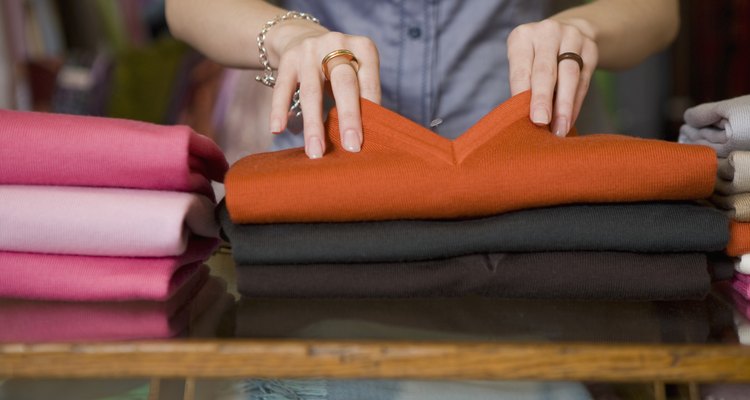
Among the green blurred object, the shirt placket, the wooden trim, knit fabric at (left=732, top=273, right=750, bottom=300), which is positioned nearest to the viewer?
the wooden trim

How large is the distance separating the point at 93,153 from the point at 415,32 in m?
0.37

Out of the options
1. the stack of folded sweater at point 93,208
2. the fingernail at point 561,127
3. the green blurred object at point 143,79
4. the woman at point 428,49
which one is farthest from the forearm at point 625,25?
the green blurred object at point 143,79

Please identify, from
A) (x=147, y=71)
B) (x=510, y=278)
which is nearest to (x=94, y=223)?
(x=510, y=278)

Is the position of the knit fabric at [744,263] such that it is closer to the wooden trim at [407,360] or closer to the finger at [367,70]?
the wooden trim at [407,360]

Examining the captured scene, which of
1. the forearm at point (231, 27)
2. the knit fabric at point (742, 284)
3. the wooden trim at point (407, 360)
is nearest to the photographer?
the wooden trim at point (407, 360)

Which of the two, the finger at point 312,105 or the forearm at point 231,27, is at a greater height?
the forearm at point 231,27

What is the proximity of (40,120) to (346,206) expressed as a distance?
0.64ft

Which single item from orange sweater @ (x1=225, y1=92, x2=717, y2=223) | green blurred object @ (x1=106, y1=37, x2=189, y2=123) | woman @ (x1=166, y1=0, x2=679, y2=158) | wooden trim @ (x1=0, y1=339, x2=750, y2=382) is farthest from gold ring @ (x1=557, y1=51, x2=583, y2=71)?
green blurred object @ (x1=106, y1=37, x2=189, y2=123)

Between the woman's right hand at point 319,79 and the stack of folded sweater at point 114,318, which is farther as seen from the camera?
the woman's right hand at point 319,79

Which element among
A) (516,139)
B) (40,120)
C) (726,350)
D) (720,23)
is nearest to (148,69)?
(40,120)

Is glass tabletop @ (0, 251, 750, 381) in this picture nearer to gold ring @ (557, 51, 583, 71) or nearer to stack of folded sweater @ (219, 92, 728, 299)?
stack of folded sweater @ (219, 92, 728, 299)

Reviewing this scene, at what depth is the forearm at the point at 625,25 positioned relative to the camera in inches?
23.7

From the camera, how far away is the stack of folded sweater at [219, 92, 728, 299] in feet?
1.39

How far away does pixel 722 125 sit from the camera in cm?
53
